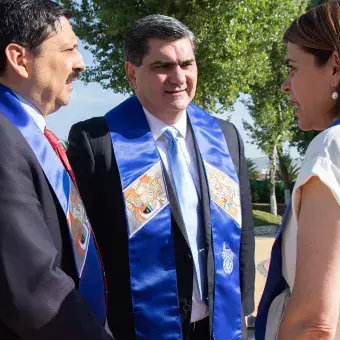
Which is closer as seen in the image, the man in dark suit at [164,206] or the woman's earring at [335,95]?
the woman's earring at [335,95]

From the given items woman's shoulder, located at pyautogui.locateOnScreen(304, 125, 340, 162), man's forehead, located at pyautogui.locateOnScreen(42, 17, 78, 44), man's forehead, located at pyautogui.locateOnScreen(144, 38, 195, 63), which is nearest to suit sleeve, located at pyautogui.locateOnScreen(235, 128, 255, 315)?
man's forehead, located at pyautogui.locateOnScreen(144, 38, 195, 63)

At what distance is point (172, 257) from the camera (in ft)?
8.34

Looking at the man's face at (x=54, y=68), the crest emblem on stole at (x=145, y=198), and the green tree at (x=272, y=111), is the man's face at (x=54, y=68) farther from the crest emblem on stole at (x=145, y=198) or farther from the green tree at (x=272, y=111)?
the green tree at (x=272, y=111)

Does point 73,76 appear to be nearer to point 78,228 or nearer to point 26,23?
point 26,23

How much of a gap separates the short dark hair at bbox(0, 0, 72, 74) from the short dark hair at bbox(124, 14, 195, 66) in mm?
816

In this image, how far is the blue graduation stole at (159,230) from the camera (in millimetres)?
2562

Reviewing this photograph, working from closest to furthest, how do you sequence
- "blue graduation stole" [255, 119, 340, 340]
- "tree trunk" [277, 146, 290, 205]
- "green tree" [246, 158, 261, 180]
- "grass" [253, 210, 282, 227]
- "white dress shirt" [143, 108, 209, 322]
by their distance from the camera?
"blue graduation stole" [255, 119, 340, 340], "white dress shirt" [143, 108, 209, 322], "grass" [253, 210, 282, 227], "tree trunk" [277, 146, 290, 205], "green tree" [246, 158, 261, 180]

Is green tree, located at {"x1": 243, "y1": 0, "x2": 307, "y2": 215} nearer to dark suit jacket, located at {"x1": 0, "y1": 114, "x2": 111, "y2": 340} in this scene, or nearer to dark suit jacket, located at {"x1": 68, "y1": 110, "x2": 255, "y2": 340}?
dark suit jacket, located at {"x1": 68, "y1": 110, "x2": 255, "y2": 340}

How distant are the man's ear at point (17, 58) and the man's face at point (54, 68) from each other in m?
0.02

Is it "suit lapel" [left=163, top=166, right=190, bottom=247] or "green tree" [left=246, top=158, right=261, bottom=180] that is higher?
"suit lapel" [left=163, top=166, right=190, bottom=247]

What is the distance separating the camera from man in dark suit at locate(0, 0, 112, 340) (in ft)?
5.16

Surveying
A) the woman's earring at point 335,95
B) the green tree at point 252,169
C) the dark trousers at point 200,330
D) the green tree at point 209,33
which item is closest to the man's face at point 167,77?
the dark trousers at point 200,330

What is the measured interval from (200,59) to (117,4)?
262cm

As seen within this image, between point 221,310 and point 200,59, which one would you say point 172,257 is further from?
point 200,59
